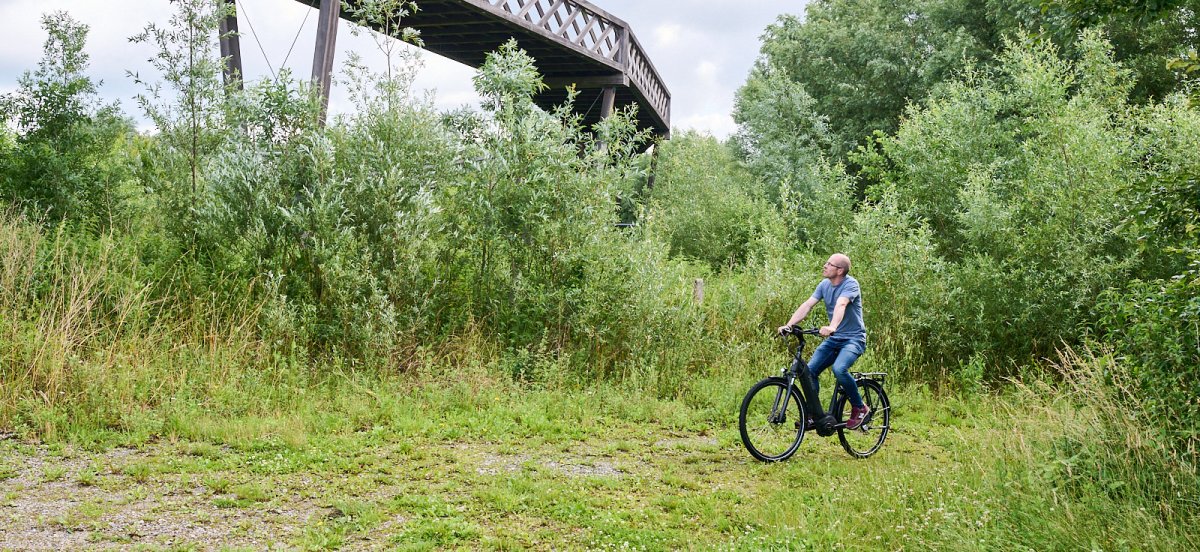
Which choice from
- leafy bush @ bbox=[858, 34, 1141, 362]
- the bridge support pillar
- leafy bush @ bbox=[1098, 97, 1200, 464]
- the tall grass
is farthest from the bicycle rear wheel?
the bridge support pillar

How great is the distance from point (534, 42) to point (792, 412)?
13.1 m

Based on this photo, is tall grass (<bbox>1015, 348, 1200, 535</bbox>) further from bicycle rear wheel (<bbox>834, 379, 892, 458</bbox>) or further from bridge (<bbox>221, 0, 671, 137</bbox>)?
bridge (<bbox>221, 0, 671, 137</bbox>)

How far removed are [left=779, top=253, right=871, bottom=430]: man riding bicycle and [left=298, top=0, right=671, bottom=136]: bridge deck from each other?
968 centimetres

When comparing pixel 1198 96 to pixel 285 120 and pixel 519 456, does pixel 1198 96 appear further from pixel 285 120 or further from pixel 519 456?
pixel 285 120

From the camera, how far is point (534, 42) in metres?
18.6

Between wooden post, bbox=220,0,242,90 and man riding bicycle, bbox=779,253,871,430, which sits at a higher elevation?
wooden post, bbox=220,0,242,90

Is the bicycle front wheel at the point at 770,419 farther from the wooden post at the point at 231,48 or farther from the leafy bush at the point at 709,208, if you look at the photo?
the leafy bush at the point at 709,208

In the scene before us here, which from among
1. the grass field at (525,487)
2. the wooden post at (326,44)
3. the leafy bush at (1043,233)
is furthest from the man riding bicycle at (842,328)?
the wooden post at (326,44)

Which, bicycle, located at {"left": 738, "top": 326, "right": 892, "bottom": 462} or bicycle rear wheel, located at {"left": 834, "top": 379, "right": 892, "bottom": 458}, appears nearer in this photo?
bicycle, located at {"left": 738, "top": 326, "right": 892, "bottom": 462}

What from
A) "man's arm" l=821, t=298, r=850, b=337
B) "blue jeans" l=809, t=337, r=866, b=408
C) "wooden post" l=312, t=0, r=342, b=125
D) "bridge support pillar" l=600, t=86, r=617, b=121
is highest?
"bridge support pillar" l=600, t=86, r=617, b=121

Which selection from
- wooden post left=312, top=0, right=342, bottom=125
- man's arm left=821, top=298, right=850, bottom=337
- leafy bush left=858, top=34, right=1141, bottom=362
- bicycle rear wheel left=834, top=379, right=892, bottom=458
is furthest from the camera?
wooden post left=312, top=0, right=342, bottom=125

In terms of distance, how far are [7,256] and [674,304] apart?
8.11 m

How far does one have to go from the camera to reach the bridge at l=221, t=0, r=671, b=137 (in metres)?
12.2

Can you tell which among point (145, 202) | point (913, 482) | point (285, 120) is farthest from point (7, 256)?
point (913, 482)
